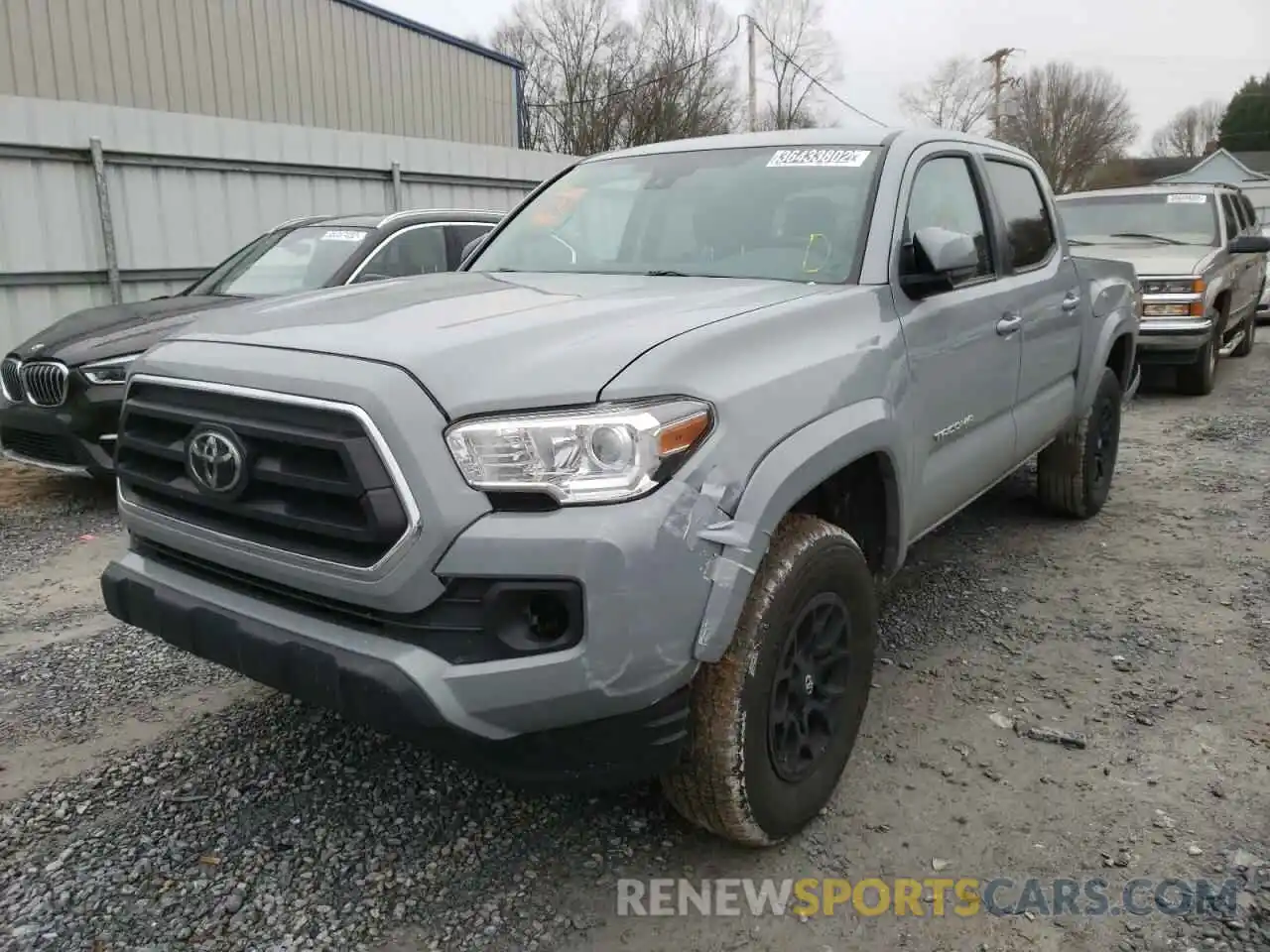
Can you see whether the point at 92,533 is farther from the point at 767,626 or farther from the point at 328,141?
the point at 328,141

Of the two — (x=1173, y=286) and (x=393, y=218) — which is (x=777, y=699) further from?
(x=1173, y=286)

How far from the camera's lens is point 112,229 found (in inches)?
341

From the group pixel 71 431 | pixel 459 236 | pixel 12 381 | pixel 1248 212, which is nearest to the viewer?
pixel 71 431

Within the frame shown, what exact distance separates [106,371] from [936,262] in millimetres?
4466

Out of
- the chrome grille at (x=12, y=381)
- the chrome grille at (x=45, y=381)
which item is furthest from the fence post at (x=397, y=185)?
the chrome grille at (x=45, y=381)

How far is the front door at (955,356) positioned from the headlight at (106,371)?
167 inches

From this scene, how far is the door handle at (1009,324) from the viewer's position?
361 centimetres

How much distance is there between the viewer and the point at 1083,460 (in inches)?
197

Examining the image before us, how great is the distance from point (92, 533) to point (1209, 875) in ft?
17.0

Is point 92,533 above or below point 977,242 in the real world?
below

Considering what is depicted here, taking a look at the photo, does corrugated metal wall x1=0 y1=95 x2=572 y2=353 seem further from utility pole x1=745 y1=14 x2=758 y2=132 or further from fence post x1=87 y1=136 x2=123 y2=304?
utility pole x1=745 y1=14 x2=758 y2=132

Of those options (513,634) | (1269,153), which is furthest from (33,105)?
(1269,153)

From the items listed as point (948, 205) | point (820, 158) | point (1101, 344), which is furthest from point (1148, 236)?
point (820, 158)

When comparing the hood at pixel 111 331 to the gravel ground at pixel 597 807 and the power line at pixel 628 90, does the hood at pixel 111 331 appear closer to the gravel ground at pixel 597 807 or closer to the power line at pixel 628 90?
the gravel ground at pixel 597 807
